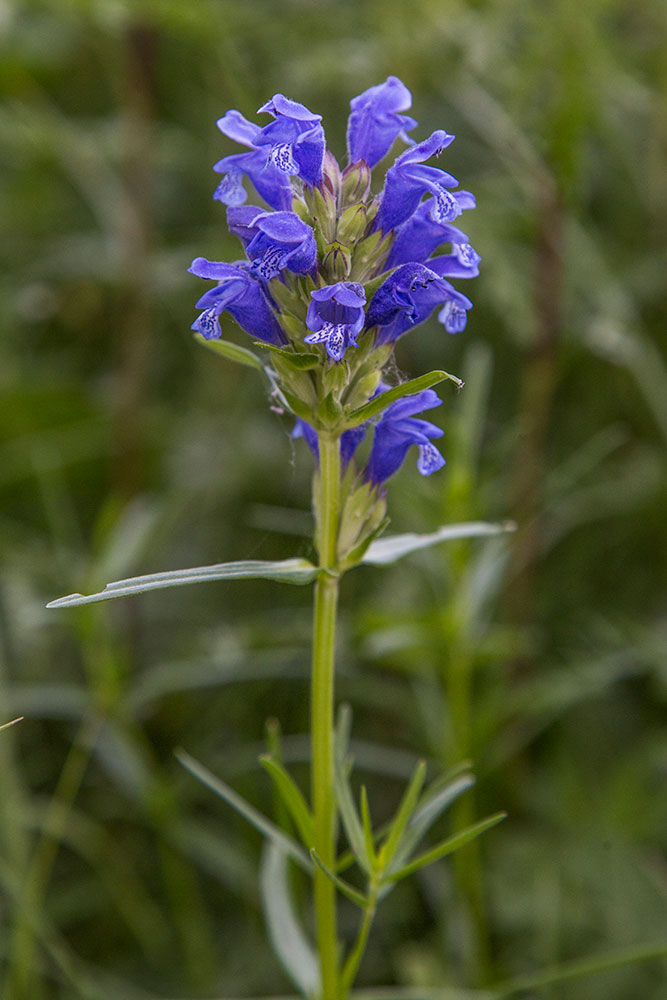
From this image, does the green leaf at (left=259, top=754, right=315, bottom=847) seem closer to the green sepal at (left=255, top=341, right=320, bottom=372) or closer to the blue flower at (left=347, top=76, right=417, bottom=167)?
the green sepal at (left=255, top=341, right=320, bottom=372)

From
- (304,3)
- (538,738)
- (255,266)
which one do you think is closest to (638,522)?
(538,738)

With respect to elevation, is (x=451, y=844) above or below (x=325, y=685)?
Answer: below

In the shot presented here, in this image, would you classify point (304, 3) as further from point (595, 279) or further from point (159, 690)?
point (159, 690)

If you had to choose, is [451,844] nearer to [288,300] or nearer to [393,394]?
[393,394]

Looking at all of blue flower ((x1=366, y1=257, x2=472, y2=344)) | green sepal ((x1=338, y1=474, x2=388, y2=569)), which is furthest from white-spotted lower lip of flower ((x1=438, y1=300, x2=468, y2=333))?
green sepal ((x1=338, y1=474, x2=388, y2=569))

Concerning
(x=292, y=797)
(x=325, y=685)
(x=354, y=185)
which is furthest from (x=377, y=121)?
(x=292, y=797)

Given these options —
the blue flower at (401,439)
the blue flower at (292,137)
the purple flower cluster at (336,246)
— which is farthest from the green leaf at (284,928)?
the blue flower at (292,137)
